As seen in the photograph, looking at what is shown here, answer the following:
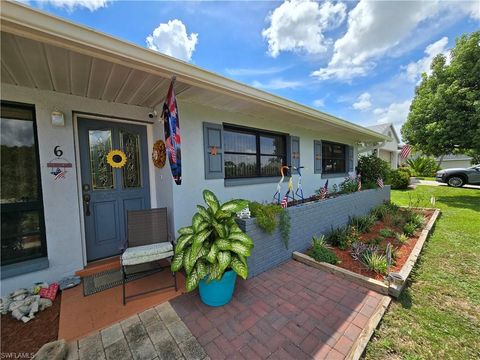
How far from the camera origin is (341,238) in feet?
12.8

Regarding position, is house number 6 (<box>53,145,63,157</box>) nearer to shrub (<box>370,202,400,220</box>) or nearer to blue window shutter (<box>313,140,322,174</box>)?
blue window shutter (<box>313,140,322,174</box>)

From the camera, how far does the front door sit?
3.02 metres

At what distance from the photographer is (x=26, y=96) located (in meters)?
2.47

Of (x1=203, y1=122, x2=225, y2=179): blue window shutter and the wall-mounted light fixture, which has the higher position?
the wall-mounted light fixture

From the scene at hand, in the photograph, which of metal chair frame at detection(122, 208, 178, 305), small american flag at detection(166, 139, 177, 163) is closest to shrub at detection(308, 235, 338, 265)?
metal chair frame at detection(122, 208, 178, 305)

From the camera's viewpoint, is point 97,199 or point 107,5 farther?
point 97,199

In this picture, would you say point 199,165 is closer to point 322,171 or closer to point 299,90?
point 322,171

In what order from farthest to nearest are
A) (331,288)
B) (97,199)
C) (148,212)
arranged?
(97,199)
(148,212)
(331,288)

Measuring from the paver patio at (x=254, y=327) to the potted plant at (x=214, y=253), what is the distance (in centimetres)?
22

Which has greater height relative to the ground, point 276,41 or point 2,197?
point 276,41

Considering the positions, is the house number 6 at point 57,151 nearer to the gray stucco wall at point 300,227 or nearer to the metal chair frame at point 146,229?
the metal chair frame at point 146,229

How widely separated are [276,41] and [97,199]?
18.5ft

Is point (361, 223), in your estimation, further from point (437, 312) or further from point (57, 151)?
point (57, 151)

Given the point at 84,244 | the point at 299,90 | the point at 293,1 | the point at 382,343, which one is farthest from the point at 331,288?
the point at 299,90
